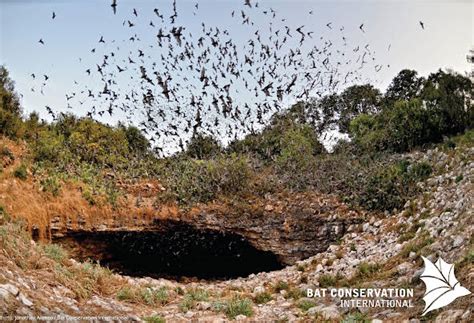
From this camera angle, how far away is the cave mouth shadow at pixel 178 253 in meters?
10.8

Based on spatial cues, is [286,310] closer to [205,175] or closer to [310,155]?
[205,175]

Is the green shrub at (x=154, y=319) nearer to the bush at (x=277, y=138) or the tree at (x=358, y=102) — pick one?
the bush at (x=277, y=138)

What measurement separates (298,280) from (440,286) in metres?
3.65

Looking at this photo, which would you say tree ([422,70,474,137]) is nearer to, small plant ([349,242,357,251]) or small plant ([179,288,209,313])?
small plant ([349,242,357,251])

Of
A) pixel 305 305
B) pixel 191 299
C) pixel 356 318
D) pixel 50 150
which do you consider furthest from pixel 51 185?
pixel 356 318

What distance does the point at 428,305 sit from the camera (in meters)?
5.30

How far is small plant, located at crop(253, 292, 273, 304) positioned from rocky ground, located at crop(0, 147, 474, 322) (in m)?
0.02

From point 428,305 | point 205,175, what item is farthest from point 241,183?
point 428,305

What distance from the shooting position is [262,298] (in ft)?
25.1

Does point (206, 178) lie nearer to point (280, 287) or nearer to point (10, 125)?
point (280, 287)

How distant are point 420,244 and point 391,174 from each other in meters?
4.31

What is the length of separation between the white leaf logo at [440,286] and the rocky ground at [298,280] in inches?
4.0

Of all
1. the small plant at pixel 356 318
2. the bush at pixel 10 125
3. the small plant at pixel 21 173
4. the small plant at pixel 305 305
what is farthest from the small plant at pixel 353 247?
the bush at pixel 10 125

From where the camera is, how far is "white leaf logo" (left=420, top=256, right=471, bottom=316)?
511cm
